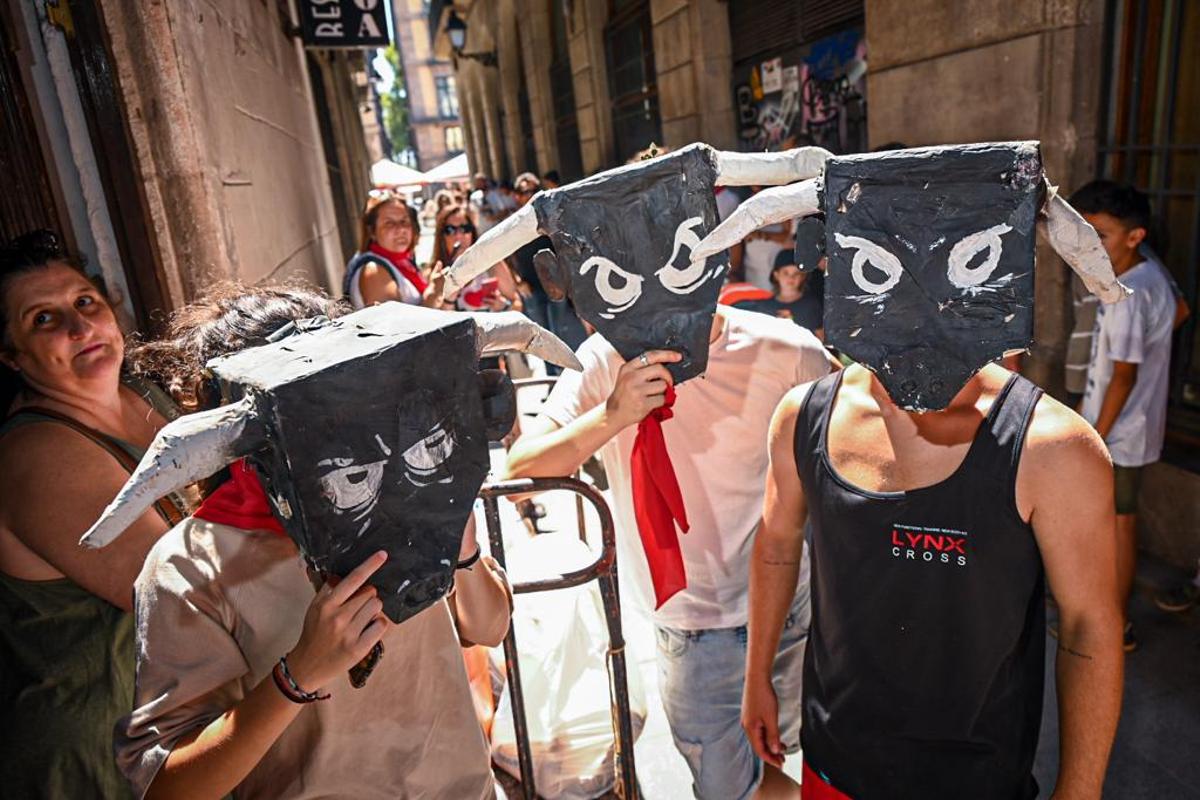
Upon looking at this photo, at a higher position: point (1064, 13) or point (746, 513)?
point (1064, 13)

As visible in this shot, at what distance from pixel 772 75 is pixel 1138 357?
4.95 meters

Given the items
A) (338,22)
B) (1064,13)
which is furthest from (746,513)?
(338,22)

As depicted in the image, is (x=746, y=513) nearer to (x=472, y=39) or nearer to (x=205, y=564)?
(x=205, y=564)

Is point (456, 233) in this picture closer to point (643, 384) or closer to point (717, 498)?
point (717, 498)

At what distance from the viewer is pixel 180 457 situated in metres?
1.09

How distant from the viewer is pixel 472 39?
22016 millimetres

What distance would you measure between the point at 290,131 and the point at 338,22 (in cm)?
120

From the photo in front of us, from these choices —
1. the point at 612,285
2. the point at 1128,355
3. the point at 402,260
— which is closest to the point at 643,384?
the point at 612,285

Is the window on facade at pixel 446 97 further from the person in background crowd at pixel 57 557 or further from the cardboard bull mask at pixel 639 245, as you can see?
the cardboard bull mask at pixel 639 245

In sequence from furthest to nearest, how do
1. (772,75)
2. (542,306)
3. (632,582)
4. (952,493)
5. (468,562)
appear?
(772,75) → (542,306) → (632,582) → (468,562) → (952,493)

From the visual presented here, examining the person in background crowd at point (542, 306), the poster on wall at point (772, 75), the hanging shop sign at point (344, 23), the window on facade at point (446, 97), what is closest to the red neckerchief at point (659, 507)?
the person in background crowd at point (542, 306)

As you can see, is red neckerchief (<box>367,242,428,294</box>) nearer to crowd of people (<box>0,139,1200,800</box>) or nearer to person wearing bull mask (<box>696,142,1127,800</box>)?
crowd of people (<box>0,139,1200,800</box>)

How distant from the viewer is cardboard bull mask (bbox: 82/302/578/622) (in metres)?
1.11

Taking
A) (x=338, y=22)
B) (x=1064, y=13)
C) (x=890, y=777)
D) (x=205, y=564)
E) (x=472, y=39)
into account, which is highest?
(x=472, y=39)
